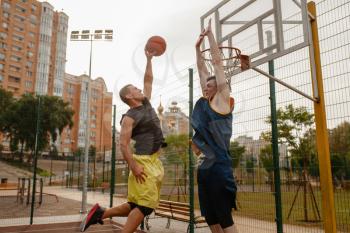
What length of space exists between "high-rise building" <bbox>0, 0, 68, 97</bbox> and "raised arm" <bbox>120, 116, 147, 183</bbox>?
204ft

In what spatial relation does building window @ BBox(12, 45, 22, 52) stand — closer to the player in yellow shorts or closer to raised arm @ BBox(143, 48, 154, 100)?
raised arm @ BBox(143, 48, 154, 100)

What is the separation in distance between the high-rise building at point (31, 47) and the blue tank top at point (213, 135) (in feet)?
206

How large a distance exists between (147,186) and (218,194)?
2.68 ft

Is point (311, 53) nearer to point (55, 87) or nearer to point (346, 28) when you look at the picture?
point (346, 28)

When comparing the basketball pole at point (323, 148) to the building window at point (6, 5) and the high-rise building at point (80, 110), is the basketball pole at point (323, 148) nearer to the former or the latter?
the high-rise building at point (80, 110)

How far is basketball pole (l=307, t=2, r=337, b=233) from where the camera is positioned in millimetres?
4141

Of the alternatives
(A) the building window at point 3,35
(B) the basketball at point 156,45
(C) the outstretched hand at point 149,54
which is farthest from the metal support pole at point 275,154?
(A) the building window at point 3,35

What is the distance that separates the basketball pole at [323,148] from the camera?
4.14 meters

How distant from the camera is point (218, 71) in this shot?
9.63 ft

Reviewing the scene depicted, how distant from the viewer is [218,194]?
9.07 feet

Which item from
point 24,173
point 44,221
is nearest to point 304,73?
point 44,221

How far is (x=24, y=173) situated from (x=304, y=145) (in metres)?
36.9

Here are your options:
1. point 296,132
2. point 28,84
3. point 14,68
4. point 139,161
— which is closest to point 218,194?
point 139,161

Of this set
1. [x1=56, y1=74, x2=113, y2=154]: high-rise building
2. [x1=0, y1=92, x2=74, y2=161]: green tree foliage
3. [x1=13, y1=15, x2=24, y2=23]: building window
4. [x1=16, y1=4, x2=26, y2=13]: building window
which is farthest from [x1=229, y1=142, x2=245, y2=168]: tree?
[x1=16, y1=4, x2=26, y2=13]: building window
